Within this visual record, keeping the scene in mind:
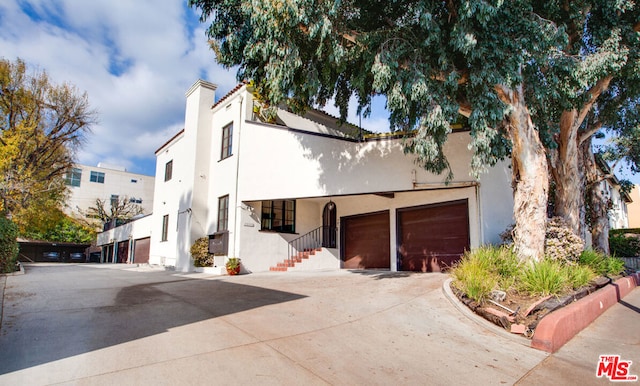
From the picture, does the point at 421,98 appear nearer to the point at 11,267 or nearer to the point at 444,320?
the point at 444,320

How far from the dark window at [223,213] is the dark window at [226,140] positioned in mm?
1741

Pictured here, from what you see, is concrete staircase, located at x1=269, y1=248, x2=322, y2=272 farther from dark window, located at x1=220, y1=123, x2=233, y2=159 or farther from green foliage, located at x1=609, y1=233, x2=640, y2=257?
green foliage, located at x1=609, y1=233, x2=640, y2=257

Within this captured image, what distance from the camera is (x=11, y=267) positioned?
12203 millimetres

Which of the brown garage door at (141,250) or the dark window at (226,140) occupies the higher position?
the dark window at (226,140)

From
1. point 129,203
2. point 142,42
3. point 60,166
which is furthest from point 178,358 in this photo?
point 129,203

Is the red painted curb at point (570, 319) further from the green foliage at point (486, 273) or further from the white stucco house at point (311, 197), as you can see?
the white stucco house at point (311, 197)

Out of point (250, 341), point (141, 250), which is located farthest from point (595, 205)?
point (141, 250)

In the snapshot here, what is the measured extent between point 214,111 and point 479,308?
13.5 meters

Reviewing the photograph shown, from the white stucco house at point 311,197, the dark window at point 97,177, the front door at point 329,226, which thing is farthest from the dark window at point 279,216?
the dark window at point 97,177

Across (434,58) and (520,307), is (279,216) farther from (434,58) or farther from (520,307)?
(520,307)

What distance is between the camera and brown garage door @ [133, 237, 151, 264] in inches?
834

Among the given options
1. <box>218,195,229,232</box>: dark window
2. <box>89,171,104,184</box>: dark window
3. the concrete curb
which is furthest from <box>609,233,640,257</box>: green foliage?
<box>89,171,104,184</box>: dark window

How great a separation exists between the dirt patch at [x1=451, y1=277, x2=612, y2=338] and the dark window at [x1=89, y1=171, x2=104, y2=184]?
4384 centimetres

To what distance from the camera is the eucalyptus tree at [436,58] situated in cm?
761
